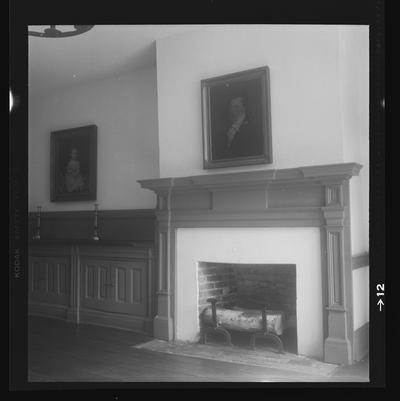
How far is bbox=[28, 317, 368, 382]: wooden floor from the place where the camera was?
276 cm

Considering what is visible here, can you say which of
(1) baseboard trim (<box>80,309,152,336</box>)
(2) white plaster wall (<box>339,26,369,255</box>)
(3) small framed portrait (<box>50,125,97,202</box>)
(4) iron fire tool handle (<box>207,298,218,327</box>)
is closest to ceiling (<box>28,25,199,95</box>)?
(3) small framed portrait (<box>50,125,97,202</box>)

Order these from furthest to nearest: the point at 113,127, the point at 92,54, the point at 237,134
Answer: the point at 113,127 → the point at 92,54 → the point at 237,134

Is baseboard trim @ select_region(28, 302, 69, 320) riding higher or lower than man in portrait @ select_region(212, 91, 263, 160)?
lower

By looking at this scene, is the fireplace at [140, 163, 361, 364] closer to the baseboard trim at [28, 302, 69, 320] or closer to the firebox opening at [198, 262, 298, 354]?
the firebox opening at [198, 262, 298, 354]

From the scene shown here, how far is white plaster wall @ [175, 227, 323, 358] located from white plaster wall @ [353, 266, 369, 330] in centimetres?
21

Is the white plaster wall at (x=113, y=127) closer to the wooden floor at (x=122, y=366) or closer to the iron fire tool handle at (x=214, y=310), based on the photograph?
the iron fire tool handle at (x=214, y=310)

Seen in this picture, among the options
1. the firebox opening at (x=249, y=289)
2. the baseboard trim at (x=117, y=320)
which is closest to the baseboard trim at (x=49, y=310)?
the baseboard trim at (x=117, y=320)

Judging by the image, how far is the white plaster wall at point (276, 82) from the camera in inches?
116

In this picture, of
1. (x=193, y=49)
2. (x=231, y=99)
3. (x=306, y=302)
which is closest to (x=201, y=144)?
(x=231, y=99)

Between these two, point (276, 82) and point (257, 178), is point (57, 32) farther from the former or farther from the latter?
point (257, 178)

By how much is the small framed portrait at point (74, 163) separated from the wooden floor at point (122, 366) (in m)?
1.47

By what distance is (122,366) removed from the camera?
2.99 meters

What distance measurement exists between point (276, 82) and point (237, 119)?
359mm

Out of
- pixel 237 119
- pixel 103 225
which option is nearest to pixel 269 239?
pixel 237 119
